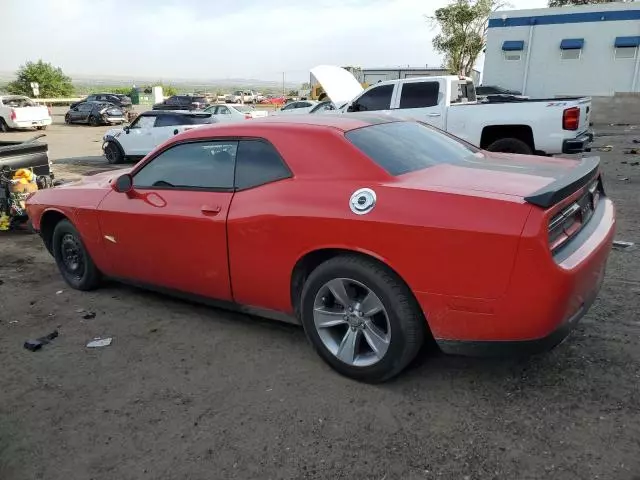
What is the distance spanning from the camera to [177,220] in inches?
145

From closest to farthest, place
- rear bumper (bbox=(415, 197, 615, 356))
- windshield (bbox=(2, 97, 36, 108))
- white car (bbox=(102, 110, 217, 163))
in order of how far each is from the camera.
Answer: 1. rear bumper (bbox=(415, 197, 615, 356))
2. white car (bbox=(102, 110, 217, 163))
3. windshield (bbox=(2, 97, 36, 108))

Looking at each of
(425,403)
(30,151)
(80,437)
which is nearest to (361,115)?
(425,403)

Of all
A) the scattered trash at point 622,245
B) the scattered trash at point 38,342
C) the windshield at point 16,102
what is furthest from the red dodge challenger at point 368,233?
the windshield at point 16,102

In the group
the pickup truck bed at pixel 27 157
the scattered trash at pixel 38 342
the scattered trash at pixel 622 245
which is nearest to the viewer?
the scattered trash at pixel 38 342

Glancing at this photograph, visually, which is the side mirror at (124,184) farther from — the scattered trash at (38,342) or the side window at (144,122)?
the side window at (144,122)

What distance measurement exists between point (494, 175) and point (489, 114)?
6703mm

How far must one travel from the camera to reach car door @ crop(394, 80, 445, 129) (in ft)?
32.4

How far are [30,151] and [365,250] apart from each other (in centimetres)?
686

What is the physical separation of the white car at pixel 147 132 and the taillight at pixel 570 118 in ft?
28.0

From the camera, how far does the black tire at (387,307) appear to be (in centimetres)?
280

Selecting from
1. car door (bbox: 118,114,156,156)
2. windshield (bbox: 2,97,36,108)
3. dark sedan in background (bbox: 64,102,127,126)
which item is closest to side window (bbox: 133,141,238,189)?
car door (bbox: 118,114,156,156)

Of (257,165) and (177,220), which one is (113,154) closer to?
(177,220)

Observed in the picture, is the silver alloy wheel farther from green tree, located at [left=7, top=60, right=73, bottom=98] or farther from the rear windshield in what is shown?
green tree, located at [left=7, top=60, right=73, bottom=98]

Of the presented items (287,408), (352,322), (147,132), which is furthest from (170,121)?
(287,408)
